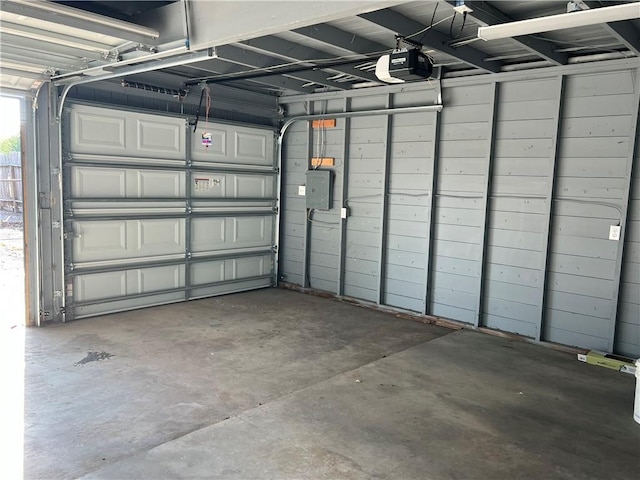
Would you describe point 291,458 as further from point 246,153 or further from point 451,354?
point 246,153

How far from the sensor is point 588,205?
4719 millimetres

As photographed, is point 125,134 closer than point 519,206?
No

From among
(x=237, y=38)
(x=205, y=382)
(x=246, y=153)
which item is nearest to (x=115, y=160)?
(x=246, y=153)

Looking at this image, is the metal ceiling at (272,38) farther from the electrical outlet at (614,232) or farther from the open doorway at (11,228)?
the electrical outlet at (614,232)

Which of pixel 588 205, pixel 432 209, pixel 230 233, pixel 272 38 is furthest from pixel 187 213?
pixel 588 205

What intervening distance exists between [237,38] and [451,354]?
3.44m

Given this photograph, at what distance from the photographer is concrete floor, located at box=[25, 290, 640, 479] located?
277 centimetres

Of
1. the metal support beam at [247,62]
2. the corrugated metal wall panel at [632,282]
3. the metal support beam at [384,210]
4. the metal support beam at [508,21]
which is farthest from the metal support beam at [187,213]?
the corrugated metal wall panel at [632,282]

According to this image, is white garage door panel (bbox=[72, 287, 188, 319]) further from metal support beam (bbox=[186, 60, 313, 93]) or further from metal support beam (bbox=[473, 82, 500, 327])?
metal support beam (bbox=[473, 82, 500, 327])

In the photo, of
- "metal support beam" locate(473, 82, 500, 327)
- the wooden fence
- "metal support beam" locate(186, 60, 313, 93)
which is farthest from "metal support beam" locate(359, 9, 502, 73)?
the wooden fence

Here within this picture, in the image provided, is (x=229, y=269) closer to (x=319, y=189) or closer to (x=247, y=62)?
(x=319, y=189)

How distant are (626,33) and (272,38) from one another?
290 cm

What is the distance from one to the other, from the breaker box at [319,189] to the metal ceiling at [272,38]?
1.25m

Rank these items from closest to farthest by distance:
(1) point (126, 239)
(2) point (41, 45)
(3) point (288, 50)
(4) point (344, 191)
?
(2) point (41, 45)
(3) point (288, 50)
(1) point (126, 239)
(4) point (344, 191)
